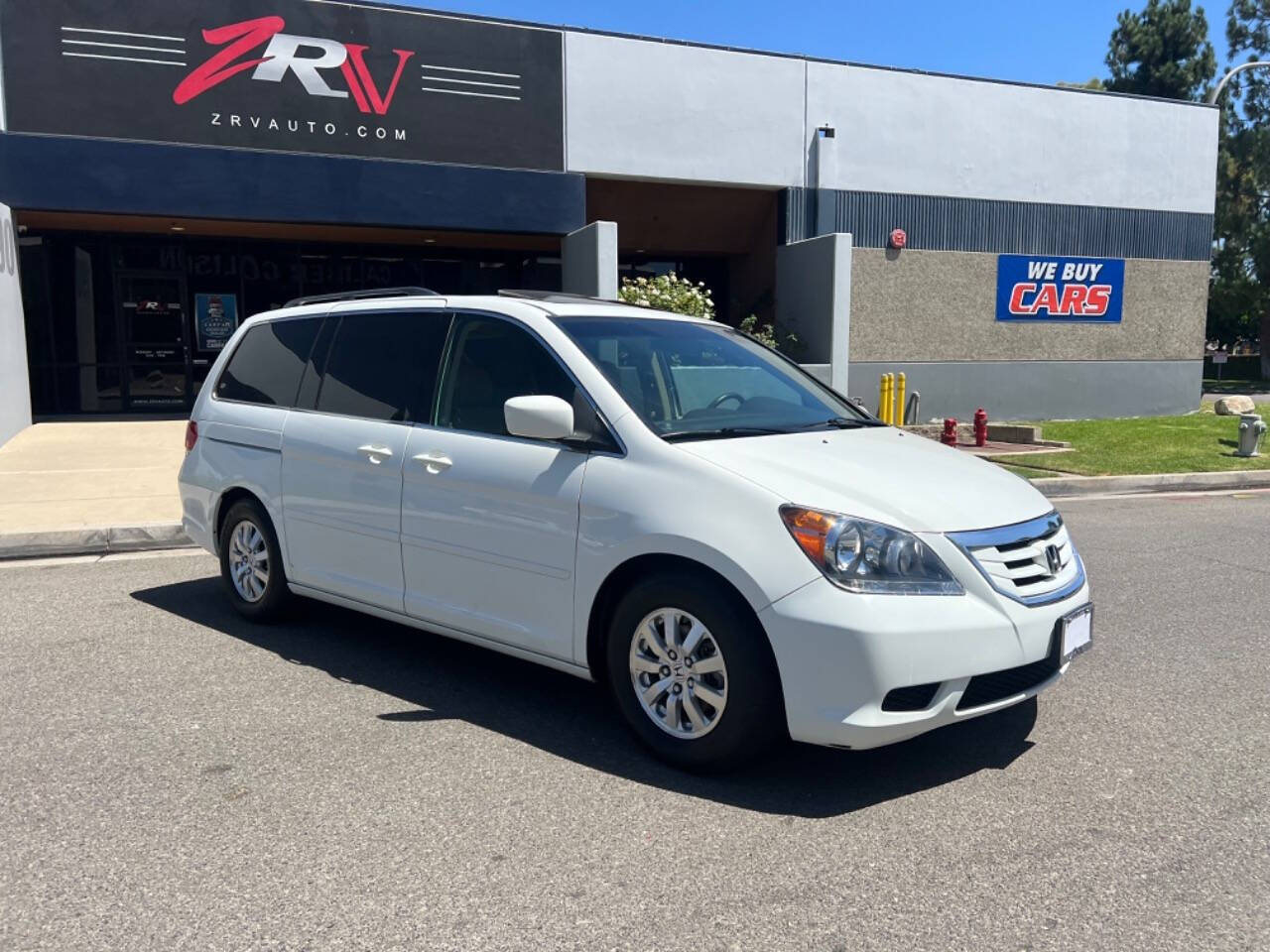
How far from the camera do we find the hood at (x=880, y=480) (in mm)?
3609

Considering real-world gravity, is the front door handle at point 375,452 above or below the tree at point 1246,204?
below

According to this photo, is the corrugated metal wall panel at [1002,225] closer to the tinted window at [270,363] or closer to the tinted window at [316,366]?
the tinted window at [270,363]

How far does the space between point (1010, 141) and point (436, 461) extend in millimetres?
16905

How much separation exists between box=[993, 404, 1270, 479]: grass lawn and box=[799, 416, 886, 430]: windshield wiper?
7.75 m

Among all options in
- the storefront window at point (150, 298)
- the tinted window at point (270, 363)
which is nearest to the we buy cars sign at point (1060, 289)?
the storefront window at point (150, 298)

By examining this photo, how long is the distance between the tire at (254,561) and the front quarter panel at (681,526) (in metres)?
2.31

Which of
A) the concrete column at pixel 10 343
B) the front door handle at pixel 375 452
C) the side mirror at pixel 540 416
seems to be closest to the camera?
the side mirror at pixel 540 416

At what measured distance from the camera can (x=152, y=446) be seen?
44.8 ft

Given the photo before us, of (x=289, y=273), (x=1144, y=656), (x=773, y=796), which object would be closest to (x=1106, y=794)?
(x=773, y=796)

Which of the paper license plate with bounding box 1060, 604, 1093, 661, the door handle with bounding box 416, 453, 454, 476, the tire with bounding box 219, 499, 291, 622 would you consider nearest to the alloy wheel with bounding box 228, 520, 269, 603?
the tire with bounding box 219, 499, 291, 622

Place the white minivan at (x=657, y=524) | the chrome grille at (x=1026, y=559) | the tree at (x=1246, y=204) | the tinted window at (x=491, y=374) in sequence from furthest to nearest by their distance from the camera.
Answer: the tree at (x=1246, y=204), the tinted window at (x=491, y=374), the chrome grille at (x=1026, y=559), the white minivan at (x=657, y=524)

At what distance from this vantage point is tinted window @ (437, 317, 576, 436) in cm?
445

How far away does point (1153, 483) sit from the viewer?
11.9 metres

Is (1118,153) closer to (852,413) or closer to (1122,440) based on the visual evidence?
(1122,440)
